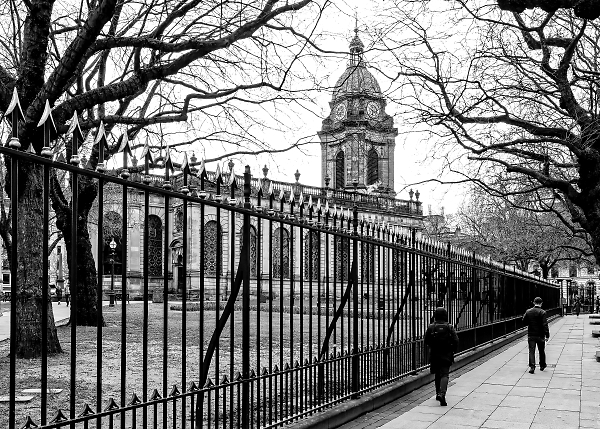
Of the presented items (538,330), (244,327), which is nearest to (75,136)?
(244,327)

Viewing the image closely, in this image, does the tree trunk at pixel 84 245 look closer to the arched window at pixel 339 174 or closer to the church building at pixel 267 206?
the church building at pixel 267 206

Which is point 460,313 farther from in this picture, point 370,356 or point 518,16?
point 518,16

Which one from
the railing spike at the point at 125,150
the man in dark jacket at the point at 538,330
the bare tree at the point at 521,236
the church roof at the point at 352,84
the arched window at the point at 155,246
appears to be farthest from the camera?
the arched window at the point at 155,246

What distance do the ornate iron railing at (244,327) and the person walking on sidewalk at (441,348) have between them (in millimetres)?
607

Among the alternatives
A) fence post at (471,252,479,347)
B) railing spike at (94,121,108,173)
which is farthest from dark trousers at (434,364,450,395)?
railing spike at (94,121,108,173)

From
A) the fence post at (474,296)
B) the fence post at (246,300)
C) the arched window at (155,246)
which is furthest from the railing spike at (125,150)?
the arched window at (155,246)

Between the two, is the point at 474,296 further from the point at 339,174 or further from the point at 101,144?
the point at 339,174

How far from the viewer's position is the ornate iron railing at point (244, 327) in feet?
14.6

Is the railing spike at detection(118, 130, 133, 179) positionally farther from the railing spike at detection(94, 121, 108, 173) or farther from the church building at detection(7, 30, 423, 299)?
the church building at detection(7, 30, 423, 299)

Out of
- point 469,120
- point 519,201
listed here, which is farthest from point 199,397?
point 519,201

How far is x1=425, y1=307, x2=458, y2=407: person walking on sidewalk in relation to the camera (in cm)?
1007

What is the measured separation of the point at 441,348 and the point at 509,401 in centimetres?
147

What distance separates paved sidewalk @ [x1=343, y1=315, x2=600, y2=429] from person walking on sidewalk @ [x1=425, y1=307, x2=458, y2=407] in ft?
1.01

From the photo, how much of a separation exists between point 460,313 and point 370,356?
5812 mm
